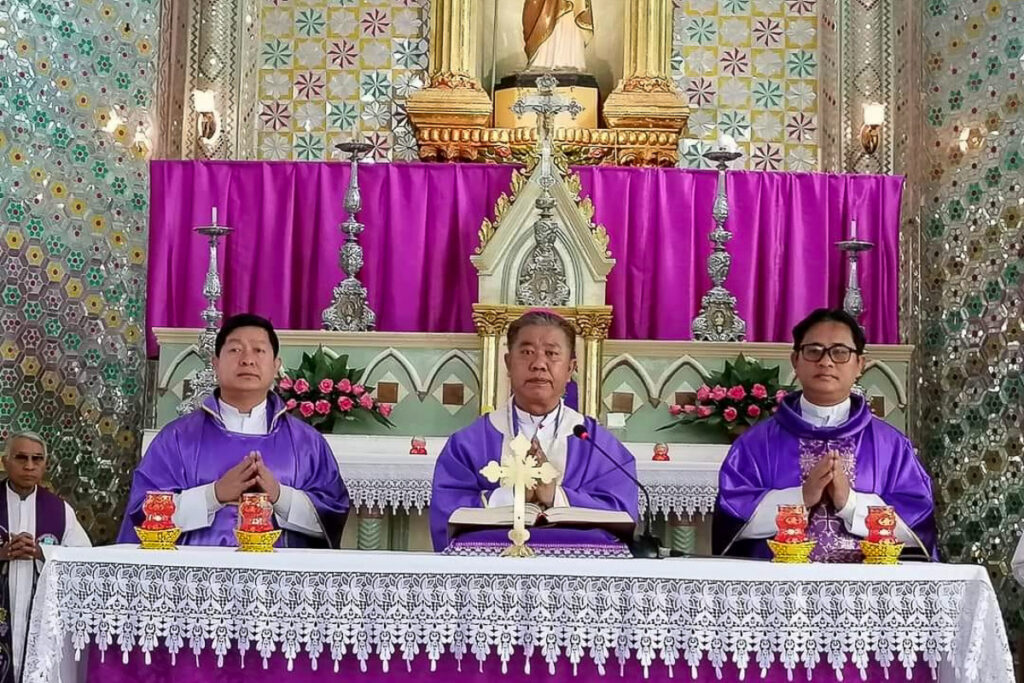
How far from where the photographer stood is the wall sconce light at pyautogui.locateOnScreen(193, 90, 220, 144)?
11.7 m

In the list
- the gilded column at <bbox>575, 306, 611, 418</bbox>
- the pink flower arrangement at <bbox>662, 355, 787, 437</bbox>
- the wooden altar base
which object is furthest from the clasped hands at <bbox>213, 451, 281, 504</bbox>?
the wooden altar base

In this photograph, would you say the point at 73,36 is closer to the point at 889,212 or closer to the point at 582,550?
the point at 889,212

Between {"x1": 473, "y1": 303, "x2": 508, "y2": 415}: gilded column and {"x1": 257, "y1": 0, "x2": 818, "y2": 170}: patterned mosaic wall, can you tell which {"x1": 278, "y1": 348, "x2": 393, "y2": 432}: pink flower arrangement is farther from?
{"x1": 257, "y1": 0, "x2": 818, "y2": 170}: patterned mosaic wall

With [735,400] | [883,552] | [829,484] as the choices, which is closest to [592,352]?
[735,400]

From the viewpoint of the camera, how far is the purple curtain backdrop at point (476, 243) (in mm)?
10328

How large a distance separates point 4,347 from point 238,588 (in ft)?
18.6

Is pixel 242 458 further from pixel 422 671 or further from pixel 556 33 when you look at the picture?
pixel 556 33

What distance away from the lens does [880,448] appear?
6.09 m

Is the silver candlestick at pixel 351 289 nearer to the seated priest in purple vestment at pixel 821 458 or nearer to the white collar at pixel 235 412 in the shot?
the white collar at pixel 235 412

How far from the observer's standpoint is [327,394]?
880cm

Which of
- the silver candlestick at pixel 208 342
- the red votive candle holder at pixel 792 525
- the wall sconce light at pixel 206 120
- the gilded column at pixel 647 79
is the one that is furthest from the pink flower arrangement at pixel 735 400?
the wall sconce light at pixel 206 120

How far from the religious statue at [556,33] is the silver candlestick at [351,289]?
8.45 feet

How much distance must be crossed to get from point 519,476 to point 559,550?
0.34 m

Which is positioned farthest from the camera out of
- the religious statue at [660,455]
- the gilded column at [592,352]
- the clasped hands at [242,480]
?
the gilded column at [592,352]
